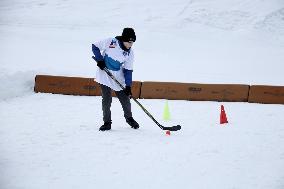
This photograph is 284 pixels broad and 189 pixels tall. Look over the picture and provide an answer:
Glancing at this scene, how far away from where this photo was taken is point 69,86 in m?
8.48

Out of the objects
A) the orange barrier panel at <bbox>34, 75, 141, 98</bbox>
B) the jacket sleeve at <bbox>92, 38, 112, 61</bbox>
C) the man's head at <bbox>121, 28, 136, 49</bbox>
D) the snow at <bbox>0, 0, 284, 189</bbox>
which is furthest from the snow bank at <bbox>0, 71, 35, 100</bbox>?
the man's head at <bbox>121, 28, 136, 49</bbox>

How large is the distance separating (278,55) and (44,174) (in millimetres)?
11079

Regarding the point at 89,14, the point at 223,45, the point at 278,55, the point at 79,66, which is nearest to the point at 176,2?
the point at 89,14

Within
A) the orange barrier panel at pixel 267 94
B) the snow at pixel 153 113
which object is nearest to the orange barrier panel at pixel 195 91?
the orange barrier panel at pixel 267 94

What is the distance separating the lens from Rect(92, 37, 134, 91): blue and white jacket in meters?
5.46

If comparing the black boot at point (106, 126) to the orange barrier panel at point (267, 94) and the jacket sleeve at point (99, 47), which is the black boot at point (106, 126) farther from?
the orange barrier panel at point (267, 94)

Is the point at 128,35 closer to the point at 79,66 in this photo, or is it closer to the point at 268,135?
the point at 268,135

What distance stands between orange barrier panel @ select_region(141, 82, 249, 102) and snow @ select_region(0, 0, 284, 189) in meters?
0.31

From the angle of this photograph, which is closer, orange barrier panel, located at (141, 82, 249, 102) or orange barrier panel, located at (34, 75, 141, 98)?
orange barrier panel, located at (141, 82, 249, 102)

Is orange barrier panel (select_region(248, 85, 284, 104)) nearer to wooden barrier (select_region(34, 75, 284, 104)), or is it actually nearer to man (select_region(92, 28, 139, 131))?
wooden barrier (select_region(34, 75, 284, 104))

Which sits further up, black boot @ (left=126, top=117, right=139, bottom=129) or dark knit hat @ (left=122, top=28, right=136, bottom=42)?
dark knit hat @ (left=122, top=28, right=136, bottom=42)

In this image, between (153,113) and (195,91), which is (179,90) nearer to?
(195,91)

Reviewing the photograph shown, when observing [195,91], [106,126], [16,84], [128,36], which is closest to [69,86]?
[16,84]

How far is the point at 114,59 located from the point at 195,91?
3.17 m
